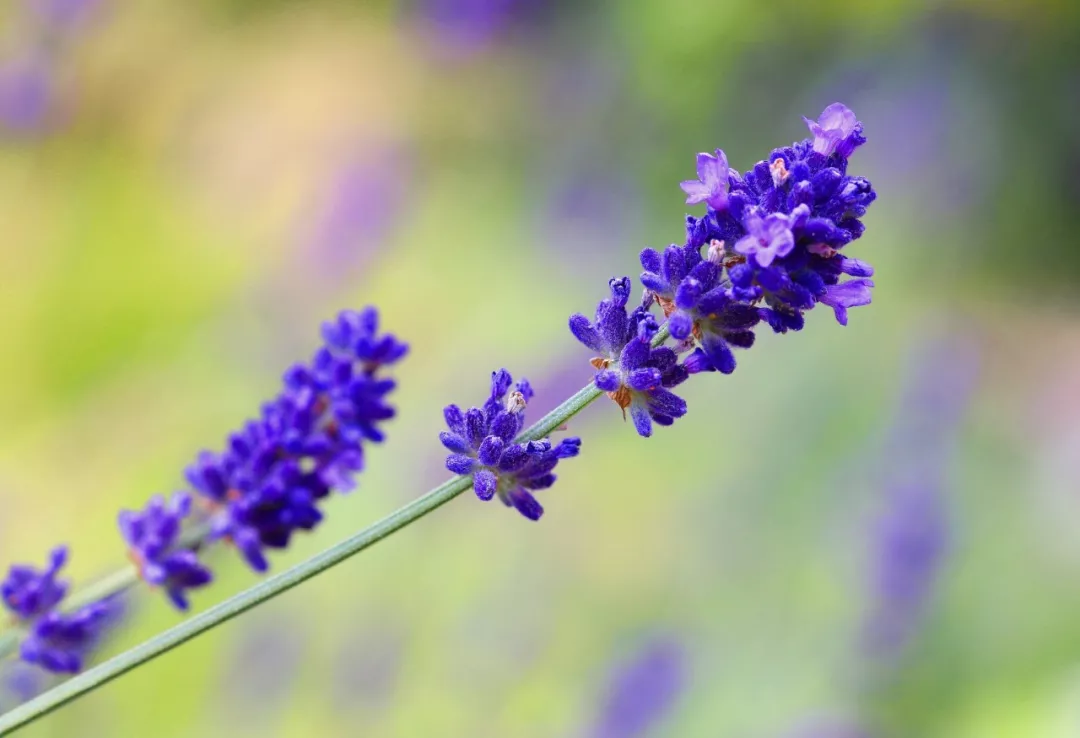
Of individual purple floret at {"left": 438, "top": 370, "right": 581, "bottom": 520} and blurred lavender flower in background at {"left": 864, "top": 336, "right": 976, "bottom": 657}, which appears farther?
blurred lavender flower in background at {"left": 864, "top": 336, "right": 976, "bottom": 657}

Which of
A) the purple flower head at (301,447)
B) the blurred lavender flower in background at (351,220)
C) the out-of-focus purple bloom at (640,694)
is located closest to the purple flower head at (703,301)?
the purple flower head at (301,447)

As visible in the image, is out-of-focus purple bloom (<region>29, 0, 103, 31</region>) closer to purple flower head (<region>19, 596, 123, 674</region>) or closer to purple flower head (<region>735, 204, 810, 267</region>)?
purple flower head (<region>19, 596, 123, 674</region>)

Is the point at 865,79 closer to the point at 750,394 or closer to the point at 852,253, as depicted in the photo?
the point at 852,253

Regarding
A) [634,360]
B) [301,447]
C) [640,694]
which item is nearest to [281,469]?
[301,447]

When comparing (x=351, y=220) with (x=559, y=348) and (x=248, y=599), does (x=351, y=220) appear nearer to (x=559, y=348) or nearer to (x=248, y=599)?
(x=559, y=348)

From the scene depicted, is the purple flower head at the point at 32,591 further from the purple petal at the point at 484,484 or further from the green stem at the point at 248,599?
the purple petal at the point at 484,484

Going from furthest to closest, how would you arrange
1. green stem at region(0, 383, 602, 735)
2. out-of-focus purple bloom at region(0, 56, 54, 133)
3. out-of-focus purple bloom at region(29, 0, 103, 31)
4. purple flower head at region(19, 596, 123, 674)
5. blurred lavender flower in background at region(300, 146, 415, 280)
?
blurred lavender flower in background at region(300, 146, 415, 280)
out-of-focus purple bloom at region(29, 0, 103, 31)
out-of-focus purple bloom at region(0, 56, 54, 133)
purple flower head at region(19, 596, 123, 674)
green stem at region(0, 383, 602, 735)

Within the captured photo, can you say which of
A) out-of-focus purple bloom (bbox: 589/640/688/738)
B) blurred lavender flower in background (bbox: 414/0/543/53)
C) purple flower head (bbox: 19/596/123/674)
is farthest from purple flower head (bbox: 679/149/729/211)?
blurred lavender flower in background (bbox: 414/0/543/53)
